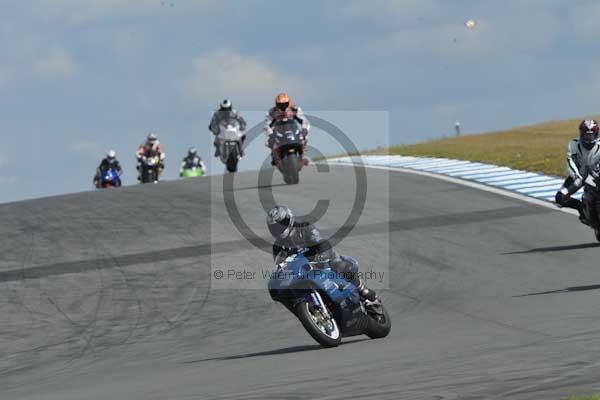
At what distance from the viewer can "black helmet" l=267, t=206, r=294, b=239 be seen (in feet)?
36.9

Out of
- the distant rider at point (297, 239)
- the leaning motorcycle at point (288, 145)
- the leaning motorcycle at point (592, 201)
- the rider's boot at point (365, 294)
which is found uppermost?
the leaning motorcycle at point (288, 145)

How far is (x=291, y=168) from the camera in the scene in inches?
1051

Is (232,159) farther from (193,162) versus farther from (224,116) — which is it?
(193,162)

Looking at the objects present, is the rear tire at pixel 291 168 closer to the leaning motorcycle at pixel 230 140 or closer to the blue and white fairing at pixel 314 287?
the leaning motorcycle at pixel 230 140

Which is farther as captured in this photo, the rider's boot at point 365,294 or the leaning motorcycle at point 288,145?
the leaning motorcycle at point 288,145

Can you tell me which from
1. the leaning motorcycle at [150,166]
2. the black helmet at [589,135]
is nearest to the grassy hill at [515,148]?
the leaning motorcycle at [150,166]

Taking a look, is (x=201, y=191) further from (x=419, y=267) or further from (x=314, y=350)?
(x=314, y=350)

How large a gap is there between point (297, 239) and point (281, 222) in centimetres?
24

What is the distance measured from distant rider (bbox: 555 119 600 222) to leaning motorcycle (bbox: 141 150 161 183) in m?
23.3

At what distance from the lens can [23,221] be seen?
24.1 metres

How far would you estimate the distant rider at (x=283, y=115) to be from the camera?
25.6 m

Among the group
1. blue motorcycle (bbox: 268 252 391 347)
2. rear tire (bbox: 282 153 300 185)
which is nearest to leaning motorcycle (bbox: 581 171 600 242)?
blue motorcycle (bbox: 268 252 391 347)

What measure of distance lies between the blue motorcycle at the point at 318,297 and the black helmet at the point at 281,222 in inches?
9.5

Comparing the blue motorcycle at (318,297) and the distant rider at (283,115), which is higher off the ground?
the distant rider at (283,115)
